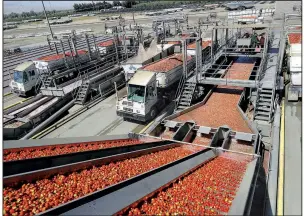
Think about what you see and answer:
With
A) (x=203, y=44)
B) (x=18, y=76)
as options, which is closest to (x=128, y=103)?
(x=18, y=76)

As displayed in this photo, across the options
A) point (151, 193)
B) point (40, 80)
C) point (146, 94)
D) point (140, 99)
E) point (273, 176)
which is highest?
point (40, 80)

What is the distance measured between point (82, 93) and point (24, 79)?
5.73 m

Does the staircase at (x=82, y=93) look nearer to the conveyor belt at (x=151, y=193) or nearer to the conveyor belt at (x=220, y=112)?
the conveyor belt at (x=220, y=112)

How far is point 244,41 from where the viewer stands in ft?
80.4

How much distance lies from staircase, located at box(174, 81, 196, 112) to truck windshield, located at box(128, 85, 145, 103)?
9.29ft

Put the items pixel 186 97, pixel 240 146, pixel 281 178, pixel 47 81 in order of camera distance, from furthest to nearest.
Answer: pixel 47 81
pixel 186 97
pixel 240 146
pixel 281 178

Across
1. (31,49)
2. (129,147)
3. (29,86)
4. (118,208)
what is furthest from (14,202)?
(31,49)

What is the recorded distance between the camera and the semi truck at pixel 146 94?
16.2m

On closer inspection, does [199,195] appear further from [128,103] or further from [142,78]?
[142,78]

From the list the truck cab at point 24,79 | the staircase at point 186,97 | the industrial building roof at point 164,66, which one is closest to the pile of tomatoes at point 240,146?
the staircase at point 186,97

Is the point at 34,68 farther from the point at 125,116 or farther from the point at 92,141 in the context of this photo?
the point at 92,141

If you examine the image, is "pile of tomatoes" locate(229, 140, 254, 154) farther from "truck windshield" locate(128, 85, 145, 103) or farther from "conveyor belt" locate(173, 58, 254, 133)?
"truck windshield" locate(128, 85, 145, 103)

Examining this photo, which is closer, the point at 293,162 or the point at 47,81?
the point at 293,162

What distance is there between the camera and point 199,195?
6.95 m
